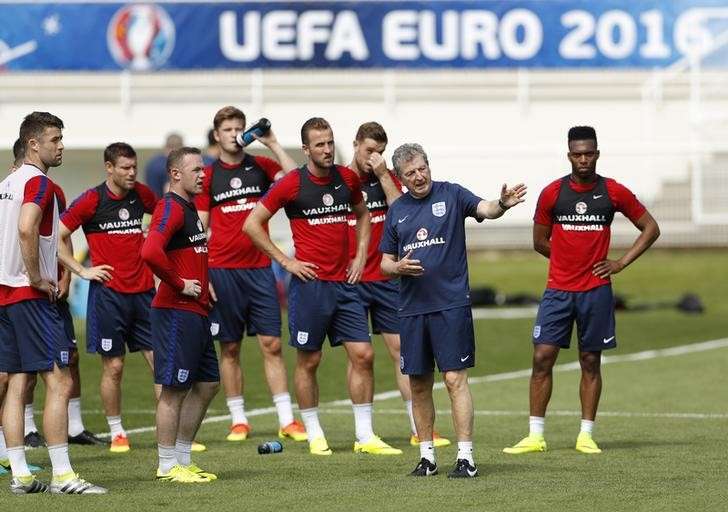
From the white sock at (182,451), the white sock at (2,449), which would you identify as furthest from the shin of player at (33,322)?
the white sock at (2,449)

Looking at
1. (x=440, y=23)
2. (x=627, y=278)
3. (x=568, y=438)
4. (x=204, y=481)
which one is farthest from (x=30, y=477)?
(x=440, y=23)

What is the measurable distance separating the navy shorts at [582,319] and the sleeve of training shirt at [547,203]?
56 cm

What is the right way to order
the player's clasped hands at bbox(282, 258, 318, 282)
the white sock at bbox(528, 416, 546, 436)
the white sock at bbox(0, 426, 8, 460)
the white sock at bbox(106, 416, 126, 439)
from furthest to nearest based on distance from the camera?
the white sock at bbox(106, 416, 126, 439)
the white sock at bbox(528, 416, 546, 436)
the player's clasped hands at bbox(282, 258, 318, 282)
the white sock at bbox(0, 426, 8, 460)

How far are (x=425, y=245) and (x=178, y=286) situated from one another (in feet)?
5.59

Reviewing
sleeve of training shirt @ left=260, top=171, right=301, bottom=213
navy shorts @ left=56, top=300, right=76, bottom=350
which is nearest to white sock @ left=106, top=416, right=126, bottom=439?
navy shorts @ left=56, top=300, right=76, bottom=350

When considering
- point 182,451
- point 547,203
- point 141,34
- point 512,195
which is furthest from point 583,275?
point 141,34

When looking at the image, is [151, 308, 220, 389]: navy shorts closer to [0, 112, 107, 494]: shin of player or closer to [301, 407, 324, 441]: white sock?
[0, 112, 107, 494]: shin of player

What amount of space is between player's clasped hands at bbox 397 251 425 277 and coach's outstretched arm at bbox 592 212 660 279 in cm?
205

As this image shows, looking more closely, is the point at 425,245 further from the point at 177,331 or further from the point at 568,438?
the point at 568,438

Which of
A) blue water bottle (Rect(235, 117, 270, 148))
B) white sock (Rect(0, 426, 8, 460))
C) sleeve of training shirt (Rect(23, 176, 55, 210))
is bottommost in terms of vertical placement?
white sock (Rect(0, 426, 8, 460))

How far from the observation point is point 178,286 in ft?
34.1

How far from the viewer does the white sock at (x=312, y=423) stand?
1208 cm

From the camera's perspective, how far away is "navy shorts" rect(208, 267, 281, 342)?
1324cm

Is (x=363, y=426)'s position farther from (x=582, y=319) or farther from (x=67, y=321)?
(x=67, y=321)
